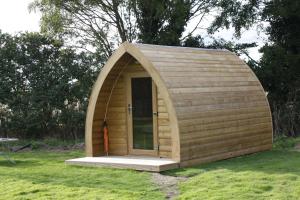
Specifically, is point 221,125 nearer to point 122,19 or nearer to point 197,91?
point 197,91

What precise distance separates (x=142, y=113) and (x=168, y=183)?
3.02 m

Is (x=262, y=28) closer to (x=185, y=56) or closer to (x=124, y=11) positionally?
(x=124, y=11)

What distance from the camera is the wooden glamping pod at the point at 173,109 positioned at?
31.9ft

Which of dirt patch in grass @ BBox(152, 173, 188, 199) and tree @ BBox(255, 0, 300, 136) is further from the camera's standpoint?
tree @ BBox(255, 0, 300, 136)

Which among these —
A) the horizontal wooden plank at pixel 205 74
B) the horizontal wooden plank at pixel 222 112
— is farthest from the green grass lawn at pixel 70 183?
the horizontal wooden plank at pixel 205 74

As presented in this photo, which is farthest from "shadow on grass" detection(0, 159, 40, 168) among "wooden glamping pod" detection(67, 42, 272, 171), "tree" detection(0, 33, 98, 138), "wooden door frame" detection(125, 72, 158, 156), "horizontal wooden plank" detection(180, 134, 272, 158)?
"tree" detection(0, 33, 98, 138)

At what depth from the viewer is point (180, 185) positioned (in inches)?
314

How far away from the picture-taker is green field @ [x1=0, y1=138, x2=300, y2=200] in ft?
23.7

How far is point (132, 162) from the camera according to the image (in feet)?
32.6

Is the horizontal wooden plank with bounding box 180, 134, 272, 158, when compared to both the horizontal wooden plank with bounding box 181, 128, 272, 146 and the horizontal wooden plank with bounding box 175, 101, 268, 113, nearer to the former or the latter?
the horizontal wooden plank with bounding box 181, 128, 272, 146

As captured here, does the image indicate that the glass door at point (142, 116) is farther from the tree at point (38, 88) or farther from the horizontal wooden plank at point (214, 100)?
the tree at point (38, 88)

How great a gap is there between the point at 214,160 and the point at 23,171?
12.0ft

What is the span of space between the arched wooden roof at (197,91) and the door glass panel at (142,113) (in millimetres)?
768

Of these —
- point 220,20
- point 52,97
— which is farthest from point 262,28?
point 52,97
